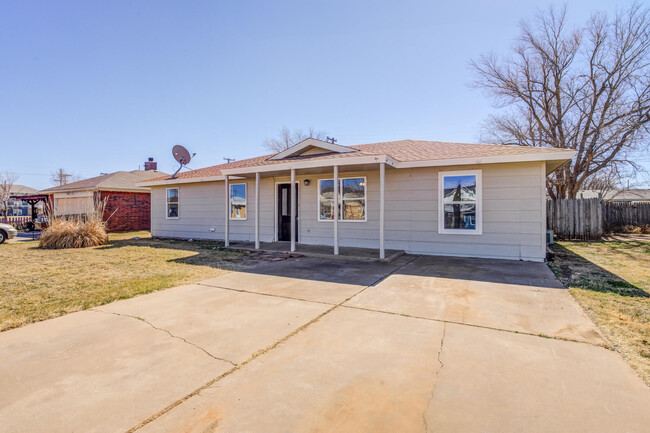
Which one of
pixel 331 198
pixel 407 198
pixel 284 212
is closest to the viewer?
pixel 407 198

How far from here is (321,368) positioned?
8.25ft

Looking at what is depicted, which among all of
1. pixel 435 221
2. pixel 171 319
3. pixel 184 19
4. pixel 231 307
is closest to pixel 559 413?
pixel 231 307

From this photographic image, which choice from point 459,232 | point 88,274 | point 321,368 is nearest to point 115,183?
point 88,274

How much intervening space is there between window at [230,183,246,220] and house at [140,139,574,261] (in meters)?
0.04

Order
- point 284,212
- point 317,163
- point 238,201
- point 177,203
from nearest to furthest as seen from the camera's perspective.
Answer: point 317,163
point 284,212
point 238,201
point 177,203

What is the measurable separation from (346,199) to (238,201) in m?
4.51

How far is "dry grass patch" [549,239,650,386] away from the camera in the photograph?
2.91m

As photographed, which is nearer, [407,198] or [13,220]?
[407,198]

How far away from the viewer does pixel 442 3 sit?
9.05 meters

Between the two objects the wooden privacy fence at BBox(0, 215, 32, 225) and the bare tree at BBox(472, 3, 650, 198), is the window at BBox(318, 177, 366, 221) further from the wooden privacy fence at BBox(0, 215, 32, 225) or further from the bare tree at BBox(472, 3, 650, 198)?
the wooden privacy fence at BBox(0, 215, 32, 225)

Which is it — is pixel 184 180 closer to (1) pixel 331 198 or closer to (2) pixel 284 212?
(2) pixel 284 212

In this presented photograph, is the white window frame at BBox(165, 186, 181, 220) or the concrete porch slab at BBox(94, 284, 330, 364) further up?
the white window frame at BBox(165, 186, 181, 220)

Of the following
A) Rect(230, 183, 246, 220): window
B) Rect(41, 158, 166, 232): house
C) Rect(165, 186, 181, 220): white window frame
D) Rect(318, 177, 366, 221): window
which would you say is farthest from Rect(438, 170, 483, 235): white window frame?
Rect(41, 158, 166, 232): house

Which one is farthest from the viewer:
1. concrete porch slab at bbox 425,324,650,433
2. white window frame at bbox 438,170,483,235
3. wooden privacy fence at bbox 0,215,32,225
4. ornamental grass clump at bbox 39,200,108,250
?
wooden privacy fence at bbox 0,215,32,225
